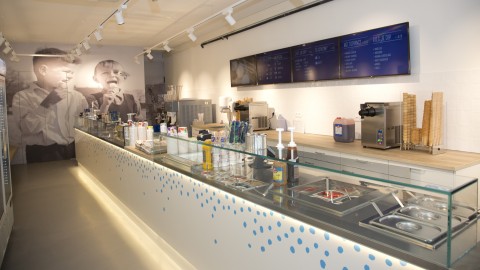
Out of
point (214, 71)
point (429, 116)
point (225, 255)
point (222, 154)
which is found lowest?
point (225, 255)

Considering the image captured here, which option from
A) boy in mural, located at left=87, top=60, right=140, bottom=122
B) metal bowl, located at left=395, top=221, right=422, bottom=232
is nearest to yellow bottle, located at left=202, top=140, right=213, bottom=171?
metal bowl, located at left=395, top=221, right=422, bottom=232

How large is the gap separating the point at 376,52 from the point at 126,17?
4293 millimetres

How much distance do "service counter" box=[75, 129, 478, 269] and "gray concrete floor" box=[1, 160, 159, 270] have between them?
59 cm

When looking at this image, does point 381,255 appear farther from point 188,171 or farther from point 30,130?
point 30,130

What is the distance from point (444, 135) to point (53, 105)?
338 inches

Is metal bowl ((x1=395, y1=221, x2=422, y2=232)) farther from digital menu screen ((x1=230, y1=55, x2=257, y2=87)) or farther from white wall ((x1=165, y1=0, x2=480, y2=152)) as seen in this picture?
digital menu screen ((x1=230, y1=55, x2=257, y2=87))

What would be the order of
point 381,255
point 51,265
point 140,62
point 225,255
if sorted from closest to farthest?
1. point 381,255
2. point 225,255
3. point 51,265
4. point 140,62

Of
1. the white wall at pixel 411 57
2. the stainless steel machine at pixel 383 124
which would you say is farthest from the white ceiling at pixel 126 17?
the stainless steel machine at pixel 383 124

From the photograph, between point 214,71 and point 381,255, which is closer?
point 381,255

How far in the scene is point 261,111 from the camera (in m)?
5.77

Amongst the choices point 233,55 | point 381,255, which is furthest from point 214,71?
point 381,255

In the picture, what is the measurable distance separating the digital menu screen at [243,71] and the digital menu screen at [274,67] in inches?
6.1

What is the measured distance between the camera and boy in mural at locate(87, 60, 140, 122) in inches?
363

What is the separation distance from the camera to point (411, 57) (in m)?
3.72
